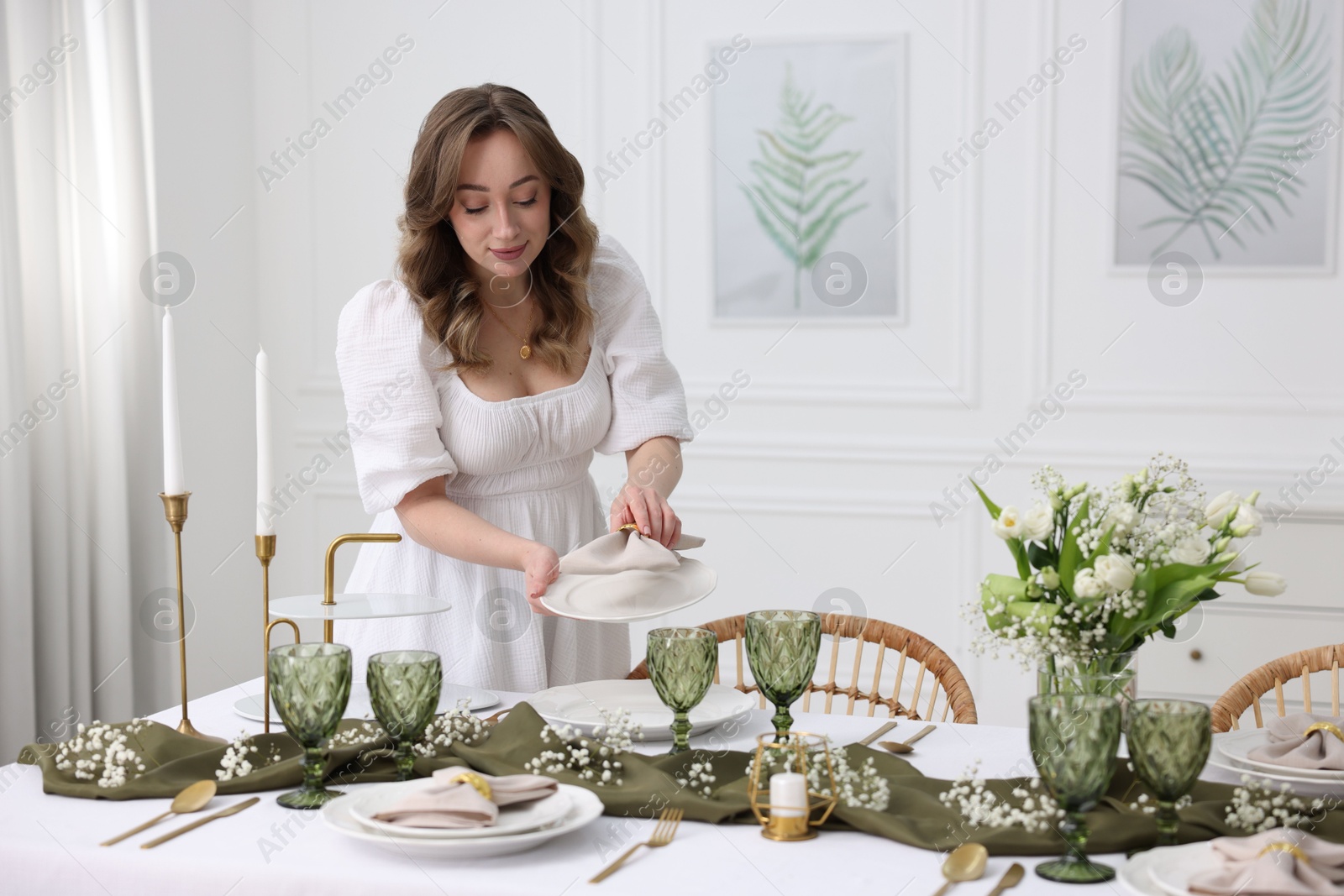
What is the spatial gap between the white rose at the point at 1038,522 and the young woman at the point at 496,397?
1.84 ft

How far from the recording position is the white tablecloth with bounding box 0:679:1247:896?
1242 millimetres

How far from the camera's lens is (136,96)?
12.2 ft

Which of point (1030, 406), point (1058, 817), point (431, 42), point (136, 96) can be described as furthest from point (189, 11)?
point (1058, 817)

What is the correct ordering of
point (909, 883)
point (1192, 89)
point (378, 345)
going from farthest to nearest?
point (1192, 89), point (378, 345), point (909, 883)

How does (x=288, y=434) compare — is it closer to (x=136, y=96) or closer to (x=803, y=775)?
(x=136, y=96)

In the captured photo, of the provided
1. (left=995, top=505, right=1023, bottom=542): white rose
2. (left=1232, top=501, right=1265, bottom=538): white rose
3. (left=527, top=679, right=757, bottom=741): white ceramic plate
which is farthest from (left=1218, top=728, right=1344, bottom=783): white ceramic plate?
(left=527, top=679, right=757, bottom=741): white ceramic plate

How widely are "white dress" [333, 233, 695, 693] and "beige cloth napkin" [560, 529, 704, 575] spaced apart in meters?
0.40

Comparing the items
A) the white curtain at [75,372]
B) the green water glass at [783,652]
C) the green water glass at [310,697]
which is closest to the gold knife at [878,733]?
the green water glass at [783,652]

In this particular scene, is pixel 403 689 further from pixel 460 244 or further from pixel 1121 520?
pixel 460 244

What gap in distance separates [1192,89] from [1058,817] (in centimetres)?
275

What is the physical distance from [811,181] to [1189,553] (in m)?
2.48

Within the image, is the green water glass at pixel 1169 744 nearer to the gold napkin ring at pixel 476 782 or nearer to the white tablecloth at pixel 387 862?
the white tablecloth at pixel 387 862

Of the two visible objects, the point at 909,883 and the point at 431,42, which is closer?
the point at 909,883

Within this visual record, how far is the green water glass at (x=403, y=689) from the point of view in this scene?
1.50 m
